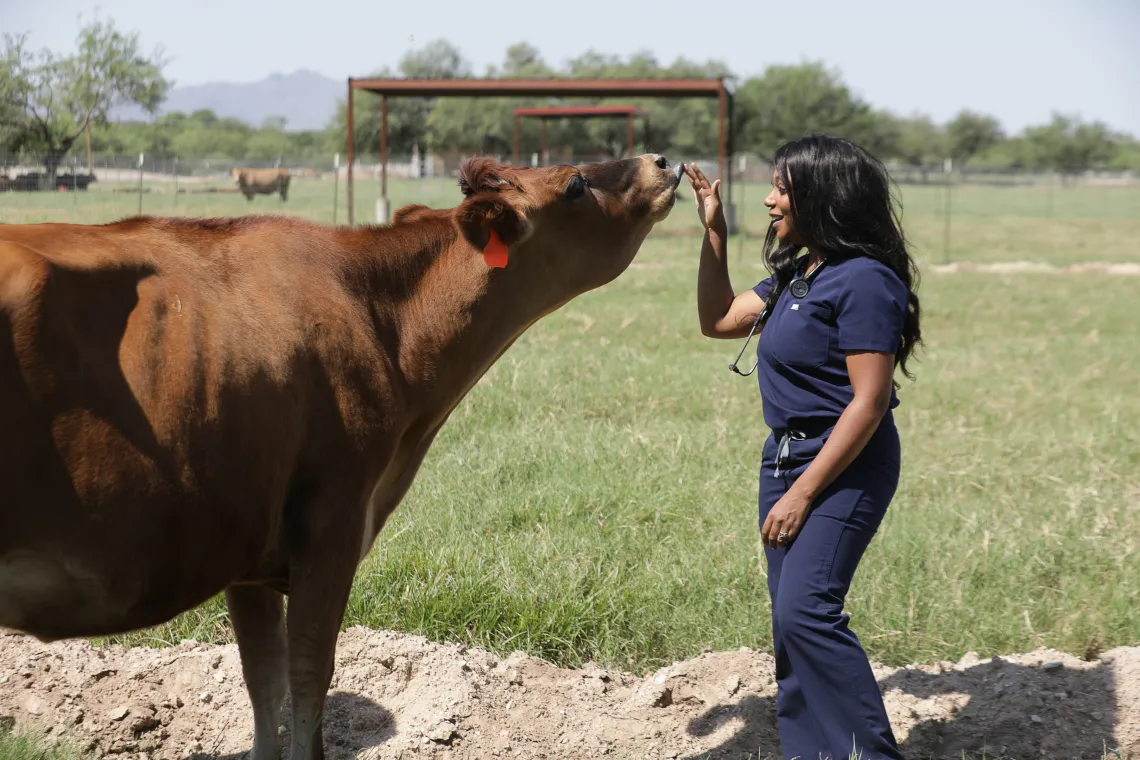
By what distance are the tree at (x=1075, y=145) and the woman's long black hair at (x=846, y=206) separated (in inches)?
3680

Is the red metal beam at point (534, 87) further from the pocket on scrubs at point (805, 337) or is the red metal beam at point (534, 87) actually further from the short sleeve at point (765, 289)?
the pocket on scrubs at point (805, 337)

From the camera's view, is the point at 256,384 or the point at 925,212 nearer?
the point at 256,384

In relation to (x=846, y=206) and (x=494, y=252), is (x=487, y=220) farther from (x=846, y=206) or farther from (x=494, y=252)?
(x=846, y=206)

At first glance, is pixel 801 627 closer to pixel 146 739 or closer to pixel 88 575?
pixel 88 575

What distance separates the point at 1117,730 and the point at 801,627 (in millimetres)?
1675

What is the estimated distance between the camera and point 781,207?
3779 millimetres

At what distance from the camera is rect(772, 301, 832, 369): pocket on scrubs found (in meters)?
3.57

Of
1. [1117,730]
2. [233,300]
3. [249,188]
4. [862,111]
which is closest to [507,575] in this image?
[233,300]

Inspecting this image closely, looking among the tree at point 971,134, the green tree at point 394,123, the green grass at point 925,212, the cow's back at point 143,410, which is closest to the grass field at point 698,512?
the green grass at point 925,212

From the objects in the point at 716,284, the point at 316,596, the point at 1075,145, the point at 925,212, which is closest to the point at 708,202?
the point at 716,284

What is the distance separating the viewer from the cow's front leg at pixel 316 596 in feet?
11.4

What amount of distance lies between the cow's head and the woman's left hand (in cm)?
120

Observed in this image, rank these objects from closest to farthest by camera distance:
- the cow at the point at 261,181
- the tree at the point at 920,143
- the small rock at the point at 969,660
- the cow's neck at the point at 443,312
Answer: the cow's neck at the point at 443,312
the small rock at the point at 969,660
the cow at the point at 261,181
the tree at the point at 920,143

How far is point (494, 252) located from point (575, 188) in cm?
44
